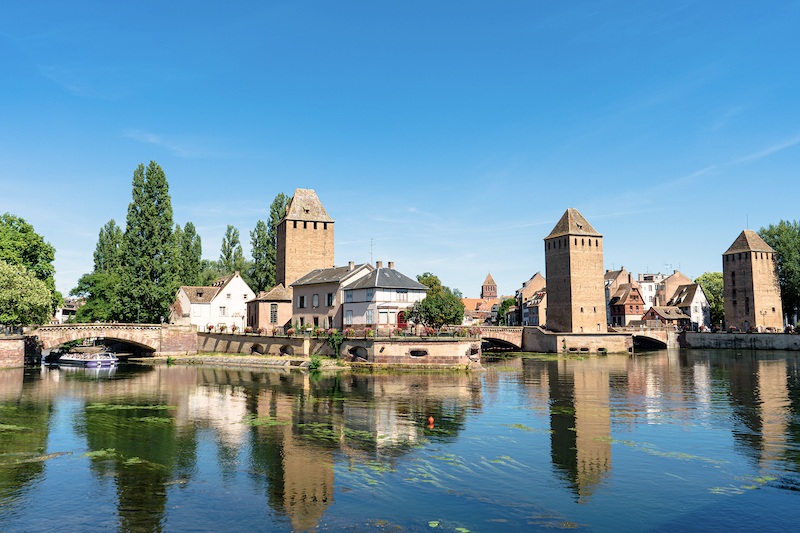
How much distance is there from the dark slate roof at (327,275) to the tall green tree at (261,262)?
14559 millimetres

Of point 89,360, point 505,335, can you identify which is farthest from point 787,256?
point 89,360

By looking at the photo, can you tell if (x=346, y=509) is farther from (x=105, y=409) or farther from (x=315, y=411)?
(x=105, y=409)

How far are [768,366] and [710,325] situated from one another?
61328mm

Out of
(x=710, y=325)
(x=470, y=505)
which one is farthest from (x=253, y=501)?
(x=710, y=325)

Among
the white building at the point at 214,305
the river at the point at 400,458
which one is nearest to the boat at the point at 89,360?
the white building at the point at 214,305

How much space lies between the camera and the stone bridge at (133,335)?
183 ft

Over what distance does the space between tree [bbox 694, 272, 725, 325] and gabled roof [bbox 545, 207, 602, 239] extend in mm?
43041

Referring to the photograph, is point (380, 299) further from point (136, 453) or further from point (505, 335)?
A: point (136, 453)

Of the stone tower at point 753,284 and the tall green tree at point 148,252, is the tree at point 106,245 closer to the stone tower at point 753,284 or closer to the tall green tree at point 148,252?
the tall green tree at point 148,252

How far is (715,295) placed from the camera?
117 m

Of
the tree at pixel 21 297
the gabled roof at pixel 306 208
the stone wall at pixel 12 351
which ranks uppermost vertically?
the gabled roof at pixel 306 208

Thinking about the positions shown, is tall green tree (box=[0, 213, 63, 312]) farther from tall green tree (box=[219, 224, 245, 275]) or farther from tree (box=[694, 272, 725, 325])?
tree (box=[694, 272, 725, 325])

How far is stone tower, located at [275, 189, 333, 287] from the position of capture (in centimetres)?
7281

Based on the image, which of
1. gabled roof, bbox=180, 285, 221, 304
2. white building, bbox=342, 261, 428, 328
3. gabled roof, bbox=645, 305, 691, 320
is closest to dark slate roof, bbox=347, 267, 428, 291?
white building, bbox=342, 261, 428, 328
